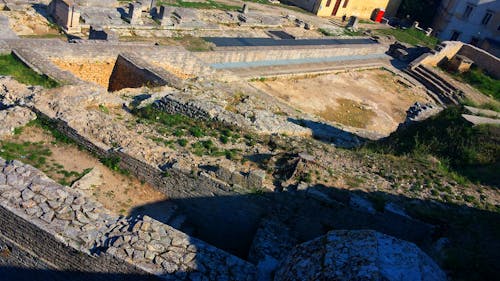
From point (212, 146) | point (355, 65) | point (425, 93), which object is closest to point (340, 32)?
point (355, 65)

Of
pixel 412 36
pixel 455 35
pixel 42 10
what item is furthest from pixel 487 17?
pixel 42 10

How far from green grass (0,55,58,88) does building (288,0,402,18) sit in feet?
82.0

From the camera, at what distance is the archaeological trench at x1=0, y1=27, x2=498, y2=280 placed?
22.3 feet

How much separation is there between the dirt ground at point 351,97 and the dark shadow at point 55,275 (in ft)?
42.0

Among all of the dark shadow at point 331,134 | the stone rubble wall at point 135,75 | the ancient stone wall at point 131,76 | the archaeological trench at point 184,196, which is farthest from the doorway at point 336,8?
the ancient stone wall at point 131,76

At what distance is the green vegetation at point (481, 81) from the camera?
2570cm

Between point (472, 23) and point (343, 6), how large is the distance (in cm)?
1056

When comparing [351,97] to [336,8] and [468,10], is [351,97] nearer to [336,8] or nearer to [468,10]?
[336,8]

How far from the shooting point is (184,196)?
9469 mm

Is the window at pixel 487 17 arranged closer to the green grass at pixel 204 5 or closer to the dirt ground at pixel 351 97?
the dirt ground at pixel 351 97

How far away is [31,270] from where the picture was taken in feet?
25.2

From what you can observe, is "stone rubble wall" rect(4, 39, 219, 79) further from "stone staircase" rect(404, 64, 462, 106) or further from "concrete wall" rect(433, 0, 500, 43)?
"concrete wall" rect(433, 0, 500, 43)

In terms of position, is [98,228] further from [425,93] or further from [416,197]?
[425,93]

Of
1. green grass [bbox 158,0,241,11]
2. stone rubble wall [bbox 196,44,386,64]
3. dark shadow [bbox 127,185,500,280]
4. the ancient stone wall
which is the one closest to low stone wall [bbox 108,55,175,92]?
the ancient stone wall
